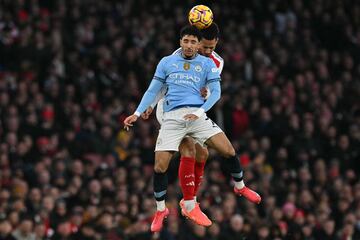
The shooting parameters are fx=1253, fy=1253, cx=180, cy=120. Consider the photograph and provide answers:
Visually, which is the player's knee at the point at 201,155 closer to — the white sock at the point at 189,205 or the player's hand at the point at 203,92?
the white sock at the point at 189,205

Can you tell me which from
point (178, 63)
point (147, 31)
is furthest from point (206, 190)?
point (178, 63)

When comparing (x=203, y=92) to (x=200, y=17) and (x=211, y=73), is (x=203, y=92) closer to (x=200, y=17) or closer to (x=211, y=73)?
(x=211, y=73)

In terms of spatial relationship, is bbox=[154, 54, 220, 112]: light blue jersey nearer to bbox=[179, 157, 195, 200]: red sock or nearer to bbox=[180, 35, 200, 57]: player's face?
bbox=[180, 35, 200, 57]: player's face

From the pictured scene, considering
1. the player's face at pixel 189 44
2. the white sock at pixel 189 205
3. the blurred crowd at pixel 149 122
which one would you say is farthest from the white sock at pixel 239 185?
the blurred crowd at pixel 149 122

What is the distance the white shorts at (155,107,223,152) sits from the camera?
1556 cm

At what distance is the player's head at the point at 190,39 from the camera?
50.3ft

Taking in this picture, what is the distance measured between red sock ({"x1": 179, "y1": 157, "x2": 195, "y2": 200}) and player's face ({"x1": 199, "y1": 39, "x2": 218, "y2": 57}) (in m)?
1.37

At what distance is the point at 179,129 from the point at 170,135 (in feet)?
0.48

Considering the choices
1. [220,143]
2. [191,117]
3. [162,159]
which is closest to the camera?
[191,117]

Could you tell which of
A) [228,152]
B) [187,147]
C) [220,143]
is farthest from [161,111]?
[228,152]

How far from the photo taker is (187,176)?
16.0m

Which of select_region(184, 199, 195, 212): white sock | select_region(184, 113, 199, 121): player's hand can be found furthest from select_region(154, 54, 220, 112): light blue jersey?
select_region(184, 199, 195, 212): white sock

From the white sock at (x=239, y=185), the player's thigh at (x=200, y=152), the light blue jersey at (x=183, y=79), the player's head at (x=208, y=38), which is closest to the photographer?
the light blue jersey at (x=183, y=79)

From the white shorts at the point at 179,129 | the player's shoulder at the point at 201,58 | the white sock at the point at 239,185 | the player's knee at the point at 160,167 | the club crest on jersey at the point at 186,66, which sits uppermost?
the player's shoulder at the point at 201,58
